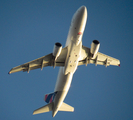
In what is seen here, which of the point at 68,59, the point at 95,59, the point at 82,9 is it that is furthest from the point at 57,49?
the point at 95,59

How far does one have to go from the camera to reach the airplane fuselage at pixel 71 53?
2591cm

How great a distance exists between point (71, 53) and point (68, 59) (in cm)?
105

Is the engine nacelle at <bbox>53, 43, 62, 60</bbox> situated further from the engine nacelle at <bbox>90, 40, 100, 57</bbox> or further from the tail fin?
the tail fin

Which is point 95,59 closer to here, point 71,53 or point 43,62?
point 71,53

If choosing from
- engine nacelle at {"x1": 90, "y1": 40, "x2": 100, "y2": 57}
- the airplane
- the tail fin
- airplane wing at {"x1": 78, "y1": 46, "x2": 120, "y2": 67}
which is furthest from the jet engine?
the tail fin

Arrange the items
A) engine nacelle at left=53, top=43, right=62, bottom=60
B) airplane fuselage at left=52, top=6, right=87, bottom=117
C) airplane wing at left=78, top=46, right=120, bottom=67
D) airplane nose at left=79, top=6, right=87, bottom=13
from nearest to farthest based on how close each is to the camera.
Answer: airplane nose at left=79, top=6, right=87, bottom=13 < airplane fuselage at left=52, top=6, right=87, bottom=117 < engine nacelle at left=53, top=43, right=62, bottom=60 < airplane wing at left=78, top=46, right=120, bottom=67

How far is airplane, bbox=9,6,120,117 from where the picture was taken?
26.2 m

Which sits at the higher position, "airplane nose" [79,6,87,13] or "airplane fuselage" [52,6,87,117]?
"airplane nose" [79,6,87,13]

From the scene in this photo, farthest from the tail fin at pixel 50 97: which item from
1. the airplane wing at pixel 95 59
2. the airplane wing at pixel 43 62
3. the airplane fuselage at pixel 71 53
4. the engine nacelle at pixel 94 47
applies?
the engine nacelle at pixel 94 47

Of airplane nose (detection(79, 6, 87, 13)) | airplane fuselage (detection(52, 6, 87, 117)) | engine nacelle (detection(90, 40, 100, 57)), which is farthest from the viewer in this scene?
Result: engine nacelle (detection(90, 40, 100, 57))

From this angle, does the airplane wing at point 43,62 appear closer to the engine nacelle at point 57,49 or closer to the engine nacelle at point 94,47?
the engine nacelle at point 57,49

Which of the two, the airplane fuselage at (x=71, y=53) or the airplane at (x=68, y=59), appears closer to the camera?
the airplane fuselage at (x=71, y=53)

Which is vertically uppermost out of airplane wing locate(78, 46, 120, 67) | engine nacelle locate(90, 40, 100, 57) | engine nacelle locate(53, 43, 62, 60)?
engine nacelle locate(90, 40, 100, 57)

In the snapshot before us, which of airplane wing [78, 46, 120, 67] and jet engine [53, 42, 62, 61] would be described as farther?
airplane wing [78, 46, 120, 67]
